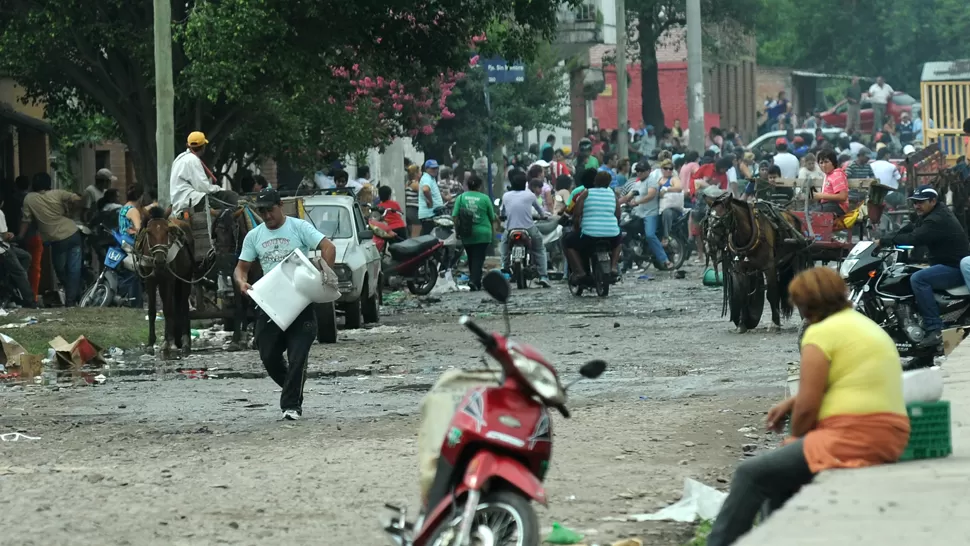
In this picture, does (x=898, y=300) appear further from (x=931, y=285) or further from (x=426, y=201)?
(x=426, y=201)

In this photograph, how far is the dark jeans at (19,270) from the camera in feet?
82.2

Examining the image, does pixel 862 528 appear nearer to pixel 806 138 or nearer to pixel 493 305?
pixel 493 305

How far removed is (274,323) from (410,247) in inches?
544

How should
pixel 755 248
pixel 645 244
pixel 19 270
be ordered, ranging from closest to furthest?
pixel 755 248
pixel 19 270
pixel 645 244

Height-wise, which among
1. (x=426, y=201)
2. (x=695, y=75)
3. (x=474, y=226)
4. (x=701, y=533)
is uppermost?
(x=695, y=75)

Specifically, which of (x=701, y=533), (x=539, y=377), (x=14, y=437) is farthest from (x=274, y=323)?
(x=539, y=377)

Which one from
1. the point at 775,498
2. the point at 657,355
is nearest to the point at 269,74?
the point at 657,355

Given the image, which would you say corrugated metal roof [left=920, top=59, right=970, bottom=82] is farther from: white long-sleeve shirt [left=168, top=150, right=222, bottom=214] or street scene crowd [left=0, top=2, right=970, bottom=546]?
white long-sleeve shirt [left=168, top=150, right=222, bottom=214]

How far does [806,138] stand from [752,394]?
128 feet

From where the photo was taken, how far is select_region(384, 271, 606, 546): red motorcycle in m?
7.32

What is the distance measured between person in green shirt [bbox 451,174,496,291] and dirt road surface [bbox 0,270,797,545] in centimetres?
762

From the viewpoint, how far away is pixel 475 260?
28.9 metres

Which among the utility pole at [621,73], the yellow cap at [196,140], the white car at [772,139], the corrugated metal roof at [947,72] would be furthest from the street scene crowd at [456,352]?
the white car at [772,139]

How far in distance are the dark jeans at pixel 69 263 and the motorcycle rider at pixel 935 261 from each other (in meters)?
13.6
